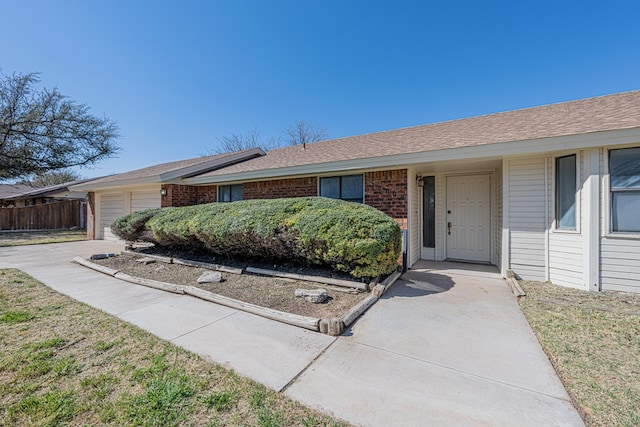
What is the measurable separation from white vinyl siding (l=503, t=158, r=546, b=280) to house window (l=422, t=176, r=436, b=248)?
2225 millimetres

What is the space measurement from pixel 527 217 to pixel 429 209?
2.56 meters

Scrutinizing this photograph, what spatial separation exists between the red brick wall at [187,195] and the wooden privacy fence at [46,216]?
16.5 metres

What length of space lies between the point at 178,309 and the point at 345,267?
2.89 metres

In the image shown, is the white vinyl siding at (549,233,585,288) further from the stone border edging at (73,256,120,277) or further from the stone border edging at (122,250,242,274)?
the stone border edging at (73,256,120,277)

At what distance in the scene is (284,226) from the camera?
17.8 ft

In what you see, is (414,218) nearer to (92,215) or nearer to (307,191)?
(307,191)

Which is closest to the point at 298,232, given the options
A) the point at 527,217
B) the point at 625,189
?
the point at 527,217

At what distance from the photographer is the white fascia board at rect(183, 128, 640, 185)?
445 centimetres

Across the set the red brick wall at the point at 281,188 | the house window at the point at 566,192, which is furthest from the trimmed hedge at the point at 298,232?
the house window at the point at 566,192

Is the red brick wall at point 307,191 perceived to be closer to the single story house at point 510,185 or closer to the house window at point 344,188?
the single story house at point 510,185

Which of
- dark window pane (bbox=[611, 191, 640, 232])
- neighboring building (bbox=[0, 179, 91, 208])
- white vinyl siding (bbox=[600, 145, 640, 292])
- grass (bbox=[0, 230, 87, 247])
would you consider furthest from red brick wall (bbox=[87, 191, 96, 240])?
dark window pane (bbox=[611, 191, 640, 232])

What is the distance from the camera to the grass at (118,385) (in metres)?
1.91

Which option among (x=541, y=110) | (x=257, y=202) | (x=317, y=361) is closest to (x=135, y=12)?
(x=257, y=202)

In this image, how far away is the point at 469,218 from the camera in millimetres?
7570
